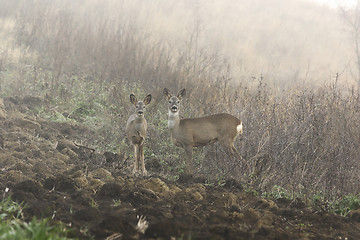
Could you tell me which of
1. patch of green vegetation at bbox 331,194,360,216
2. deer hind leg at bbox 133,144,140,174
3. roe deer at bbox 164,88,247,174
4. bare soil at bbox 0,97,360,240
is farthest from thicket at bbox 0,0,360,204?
bare soil at bbox 0,97,360,240

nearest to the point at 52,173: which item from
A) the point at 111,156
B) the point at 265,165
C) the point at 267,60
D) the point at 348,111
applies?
the point at 111,156

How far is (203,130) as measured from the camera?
8625 mm

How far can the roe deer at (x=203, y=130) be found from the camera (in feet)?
28.0

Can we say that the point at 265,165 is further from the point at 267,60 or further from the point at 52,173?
the point at 267,60

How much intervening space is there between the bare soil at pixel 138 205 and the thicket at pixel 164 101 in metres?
1.20

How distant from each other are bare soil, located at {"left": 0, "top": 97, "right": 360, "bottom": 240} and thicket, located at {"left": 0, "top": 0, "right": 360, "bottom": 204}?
→ 1.20 meters

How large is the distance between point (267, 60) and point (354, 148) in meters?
17.6

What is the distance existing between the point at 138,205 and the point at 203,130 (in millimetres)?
3454

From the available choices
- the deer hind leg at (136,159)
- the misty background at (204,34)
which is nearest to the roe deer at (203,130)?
the deer hind leg at (136,159)

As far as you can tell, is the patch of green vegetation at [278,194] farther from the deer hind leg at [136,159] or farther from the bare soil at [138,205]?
the deer hind leg at [136,159]

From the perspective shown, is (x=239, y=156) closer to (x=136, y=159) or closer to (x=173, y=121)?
Answer: (x=173, y=121)

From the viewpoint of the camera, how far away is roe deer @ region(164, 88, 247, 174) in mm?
8523

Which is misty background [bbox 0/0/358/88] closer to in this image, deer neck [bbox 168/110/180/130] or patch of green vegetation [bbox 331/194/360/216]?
deer neck [bbox 168/110/180/130]

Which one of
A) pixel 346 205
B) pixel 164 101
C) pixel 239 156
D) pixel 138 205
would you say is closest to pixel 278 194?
pixel 346 205
